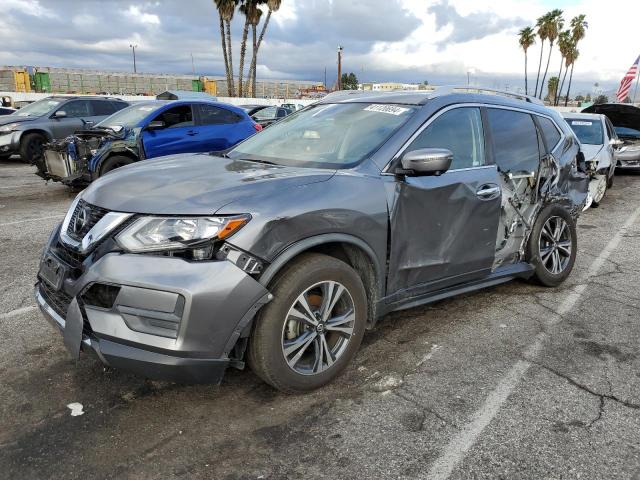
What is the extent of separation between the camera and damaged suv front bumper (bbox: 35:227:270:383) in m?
2.43

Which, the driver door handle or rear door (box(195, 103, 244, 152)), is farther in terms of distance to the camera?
rear door (box(195, 103, 244, 152))

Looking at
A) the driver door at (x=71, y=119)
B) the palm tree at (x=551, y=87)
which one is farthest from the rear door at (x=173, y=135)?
the palm tree at (x=551, y=87)

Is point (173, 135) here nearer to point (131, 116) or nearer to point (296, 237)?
point (131, 116)

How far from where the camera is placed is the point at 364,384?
3154 millimetres

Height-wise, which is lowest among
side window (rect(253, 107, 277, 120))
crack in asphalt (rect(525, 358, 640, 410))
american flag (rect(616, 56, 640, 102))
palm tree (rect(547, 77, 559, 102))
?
crack in asphalt (rect(525, 358, 640, 410))

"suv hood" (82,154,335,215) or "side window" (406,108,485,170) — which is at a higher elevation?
"side window" (406,108,485,170)

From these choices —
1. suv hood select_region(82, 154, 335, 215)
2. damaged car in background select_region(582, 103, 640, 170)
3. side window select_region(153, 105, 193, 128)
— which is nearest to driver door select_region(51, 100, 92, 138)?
side window select_region(153, 105, 193, 128)

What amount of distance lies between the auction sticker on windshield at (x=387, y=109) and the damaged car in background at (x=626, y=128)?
12.9 metres

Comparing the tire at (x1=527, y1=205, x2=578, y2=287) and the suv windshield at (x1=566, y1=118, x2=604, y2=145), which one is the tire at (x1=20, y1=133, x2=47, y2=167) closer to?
the tire at (x1=527, y1=205, x2=578, y2=287)

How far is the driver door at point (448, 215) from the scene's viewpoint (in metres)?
3.32

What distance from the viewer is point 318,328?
295cm

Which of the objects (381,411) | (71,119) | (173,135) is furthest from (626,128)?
(381,411)

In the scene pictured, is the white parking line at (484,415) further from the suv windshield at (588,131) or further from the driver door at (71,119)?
the driver door at (71,119)

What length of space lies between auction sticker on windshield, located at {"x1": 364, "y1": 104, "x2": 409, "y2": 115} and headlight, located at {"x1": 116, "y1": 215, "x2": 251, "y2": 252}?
1.60 m
